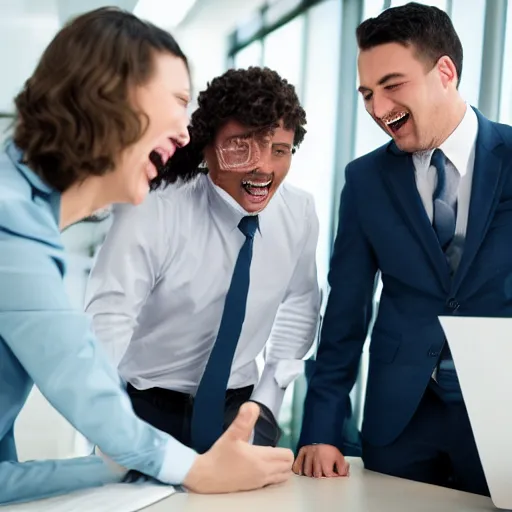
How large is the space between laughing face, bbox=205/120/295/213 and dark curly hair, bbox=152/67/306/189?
23 millimetres

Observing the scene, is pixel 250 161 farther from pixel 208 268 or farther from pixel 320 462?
pixel 320 462

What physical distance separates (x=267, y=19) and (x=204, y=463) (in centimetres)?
193

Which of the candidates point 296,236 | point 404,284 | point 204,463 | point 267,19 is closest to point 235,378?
point 296,236

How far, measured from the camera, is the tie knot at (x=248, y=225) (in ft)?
7.02

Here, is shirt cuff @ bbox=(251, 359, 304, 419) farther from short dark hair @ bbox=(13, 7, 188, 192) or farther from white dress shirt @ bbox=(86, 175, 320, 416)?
short dark hair @ bbox=(13, 7, 188, 192)

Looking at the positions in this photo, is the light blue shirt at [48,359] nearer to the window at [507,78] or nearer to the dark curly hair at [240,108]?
the dark curly hair at [240,108]

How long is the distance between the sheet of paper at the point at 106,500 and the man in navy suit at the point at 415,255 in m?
0.50

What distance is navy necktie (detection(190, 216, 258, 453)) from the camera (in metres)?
2.10

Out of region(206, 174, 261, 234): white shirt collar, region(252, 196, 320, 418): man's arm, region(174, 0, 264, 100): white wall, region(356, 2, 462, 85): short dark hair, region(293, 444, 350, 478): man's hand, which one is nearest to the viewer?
region(293, 444, 350, 478): man's hand

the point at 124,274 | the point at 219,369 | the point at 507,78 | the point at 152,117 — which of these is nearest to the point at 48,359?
the point at 152,117

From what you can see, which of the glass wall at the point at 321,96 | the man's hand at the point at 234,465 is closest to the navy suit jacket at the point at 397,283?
the man's hand at the point at 234,465

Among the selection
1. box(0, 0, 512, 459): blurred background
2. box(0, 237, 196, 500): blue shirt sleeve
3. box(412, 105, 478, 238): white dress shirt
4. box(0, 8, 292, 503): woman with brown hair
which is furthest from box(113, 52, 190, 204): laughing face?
box(0, 0, 512, 459): blurred background

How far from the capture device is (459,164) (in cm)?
189

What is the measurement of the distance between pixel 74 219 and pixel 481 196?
89 centimetres
